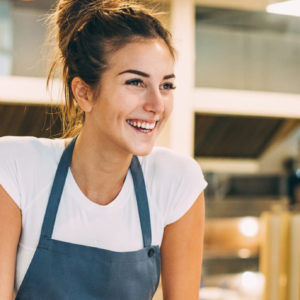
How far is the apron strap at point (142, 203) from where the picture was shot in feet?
4.71

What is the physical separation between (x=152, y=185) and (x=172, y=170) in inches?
2.7

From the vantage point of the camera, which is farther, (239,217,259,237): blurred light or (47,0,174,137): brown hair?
(239,217,259,237): blurred light

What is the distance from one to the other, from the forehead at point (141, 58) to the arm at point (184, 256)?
413mm

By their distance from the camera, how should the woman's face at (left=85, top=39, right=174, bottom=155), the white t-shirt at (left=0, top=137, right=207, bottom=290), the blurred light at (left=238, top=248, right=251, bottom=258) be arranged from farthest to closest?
the blurred light at (left=238, top=248, right=251, bottom=258), the white t-shirt at (left=0, top=137, right=207, bottom=290), the woman's face at (left=85, top=39, right=174, bottom=155)

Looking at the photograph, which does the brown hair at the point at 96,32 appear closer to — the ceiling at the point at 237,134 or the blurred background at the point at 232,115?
the blurred background at the point at 232,115

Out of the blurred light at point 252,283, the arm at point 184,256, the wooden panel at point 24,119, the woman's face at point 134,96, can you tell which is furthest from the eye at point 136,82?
the blurred light at point 252,283

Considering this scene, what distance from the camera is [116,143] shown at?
1280 mm

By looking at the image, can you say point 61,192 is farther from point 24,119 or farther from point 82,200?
point 24,119

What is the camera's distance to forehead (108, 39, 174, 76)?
1233mm

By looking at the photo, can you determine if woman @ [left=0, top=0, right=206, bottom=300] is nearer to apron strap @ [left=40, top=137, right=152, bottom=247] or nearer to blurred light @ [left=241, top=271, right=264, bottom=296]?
apron strap @ [left=40, top=137, right=152, bottom=247]

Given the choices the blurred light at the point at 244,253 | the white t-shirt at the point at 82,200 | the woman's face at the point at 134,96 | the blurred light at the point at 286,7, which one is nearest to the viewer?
the woman's face at the point at 134,96

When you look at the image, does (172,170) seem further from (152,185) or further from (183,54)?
(183,54)

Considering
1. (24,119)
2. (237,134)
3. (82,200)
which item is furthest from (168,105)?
(237,134)

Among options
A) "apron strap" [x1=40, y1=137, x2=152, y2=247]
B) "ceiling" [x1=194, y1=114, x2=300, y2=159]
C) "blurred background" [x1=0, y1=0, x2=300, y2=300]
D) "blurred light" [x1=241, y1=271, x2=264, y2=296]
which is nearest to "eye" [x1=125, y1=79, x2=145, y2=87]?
"apron strap" [x1=40, y1=137, x2=152, y2=247]
